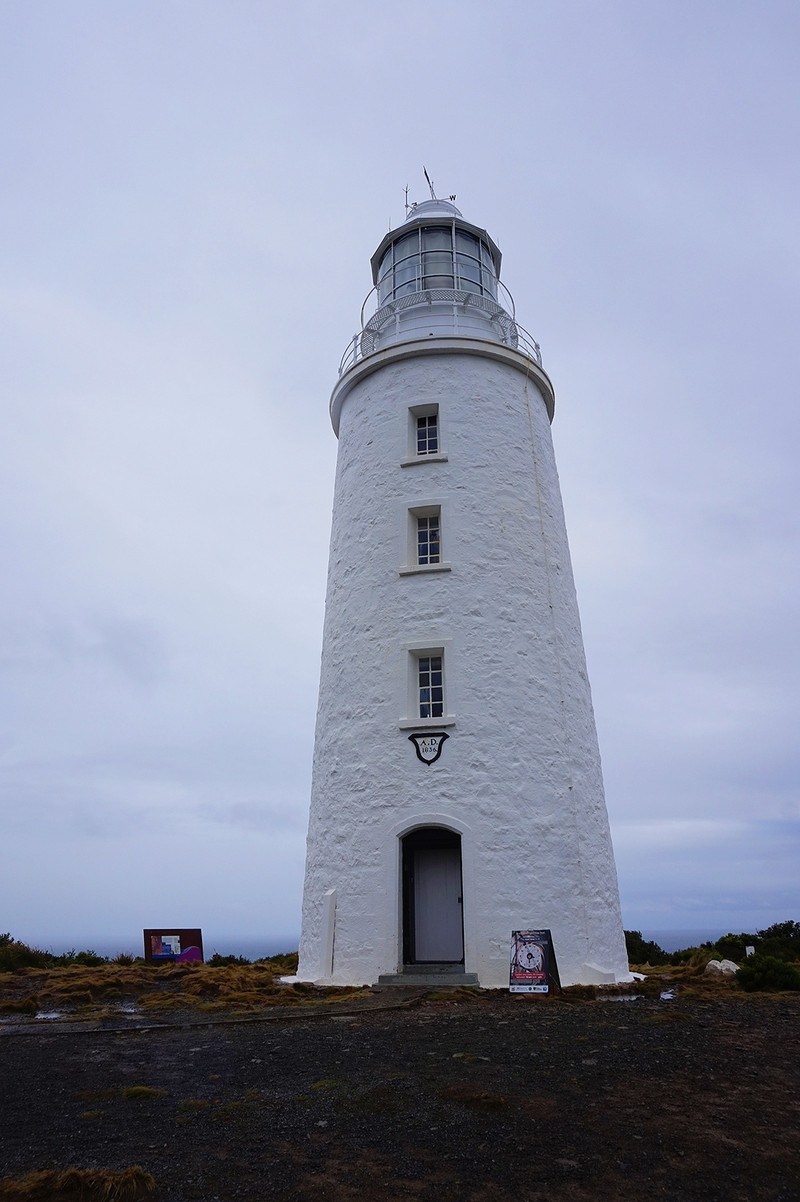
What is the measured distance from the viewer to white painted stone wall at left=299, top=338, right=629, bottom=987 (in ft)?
46.6

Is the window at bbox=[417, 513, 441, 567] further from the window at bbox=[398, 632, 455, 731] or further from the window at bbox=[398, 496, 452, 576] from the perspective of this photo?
the window at bbox=[398, 632, 455, 731]

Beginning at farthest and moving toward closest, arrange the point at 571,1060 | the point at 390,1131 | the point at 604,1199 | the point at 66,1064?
the point at 66,1064, the point at 571,1060, the point at 390,1131, the point at 604,1199

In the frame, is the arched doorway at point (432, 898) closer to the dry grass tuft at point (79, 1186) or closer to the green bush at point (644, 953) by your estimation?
the green bush at point (644, 953)

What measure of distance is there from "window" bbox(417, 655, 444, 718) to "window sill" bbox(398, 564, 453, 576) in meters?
1.60

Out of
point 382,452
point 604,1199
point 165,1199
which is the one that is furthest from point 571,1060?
point 382,452

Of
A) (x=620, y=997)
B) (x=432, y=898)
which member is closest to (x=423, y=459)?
(x=432, y=898)

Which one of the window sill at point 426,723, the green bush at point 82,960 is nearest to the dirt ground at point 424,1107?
the window sill at point 426,723

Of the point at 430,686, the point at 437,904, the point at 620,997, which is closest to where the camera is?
the point at 620,997

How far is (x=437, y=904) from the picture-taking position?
1498 cm

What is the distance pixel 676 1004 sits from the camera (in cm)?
1169

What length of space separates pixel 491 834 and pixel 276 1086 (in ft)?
24.3

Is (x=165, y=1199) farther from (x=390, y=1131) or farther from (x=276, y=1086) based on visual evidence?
(x=276, y=1086)

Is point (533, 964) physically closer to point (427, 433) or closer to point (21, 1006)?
point (21, 1006)

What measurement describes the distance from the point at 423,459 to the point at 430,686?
4592mm
